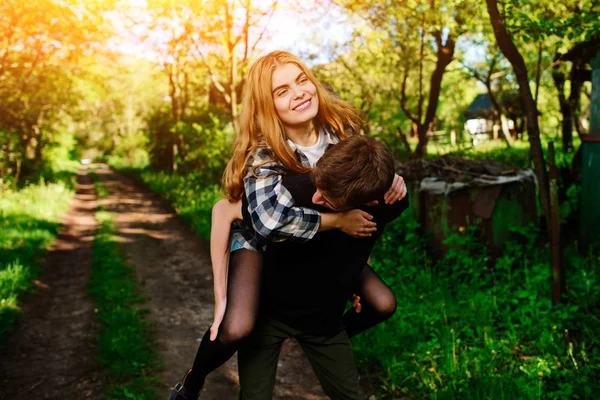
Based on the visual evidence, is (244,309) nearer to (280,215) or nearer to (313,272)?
(313,272)

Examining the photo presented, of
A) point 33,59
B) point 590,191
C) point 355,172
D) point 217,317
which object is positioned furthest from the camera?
point 33,59

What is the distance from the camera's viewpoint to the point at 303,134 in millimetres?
2400

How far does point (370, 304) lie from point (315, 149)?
801 millimetres

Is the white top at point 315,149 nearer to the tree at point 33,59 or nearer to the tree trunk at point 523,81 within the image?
the tree trunk at point 523,81

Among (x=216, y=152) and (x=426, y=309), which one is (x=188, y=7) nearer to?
(x=216, y=152)

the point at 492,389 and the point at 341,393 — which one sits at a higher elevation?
the point at 341,393

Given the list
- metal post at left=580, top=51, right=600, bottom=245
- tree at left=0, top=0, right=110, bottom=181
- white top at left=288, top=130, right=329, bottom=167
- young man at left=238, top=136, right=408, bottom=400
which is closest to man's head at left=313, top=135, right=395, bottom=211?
young man at left=238, top=136, right=408, bottom=400

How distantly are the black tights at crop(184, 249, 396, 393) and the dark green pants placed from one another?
0.43 feet

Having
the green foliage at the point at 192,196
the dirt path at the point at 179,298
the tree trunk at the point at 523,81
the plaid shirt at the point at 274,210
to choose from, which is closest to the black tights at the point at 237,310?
the plaid shirt at the point at 274,210

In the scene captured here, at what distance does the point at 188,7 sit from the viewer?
35.0 ft

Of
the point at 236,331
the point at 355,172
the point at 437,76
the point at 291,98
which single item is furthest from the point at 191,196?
the point at 355,172

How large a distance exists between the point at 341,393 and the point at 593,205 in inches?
187

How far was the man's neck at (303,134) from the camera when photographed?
7.78 ft

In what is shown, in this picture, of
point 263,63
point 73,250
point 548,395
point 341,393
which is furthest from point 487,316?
point 73,250
